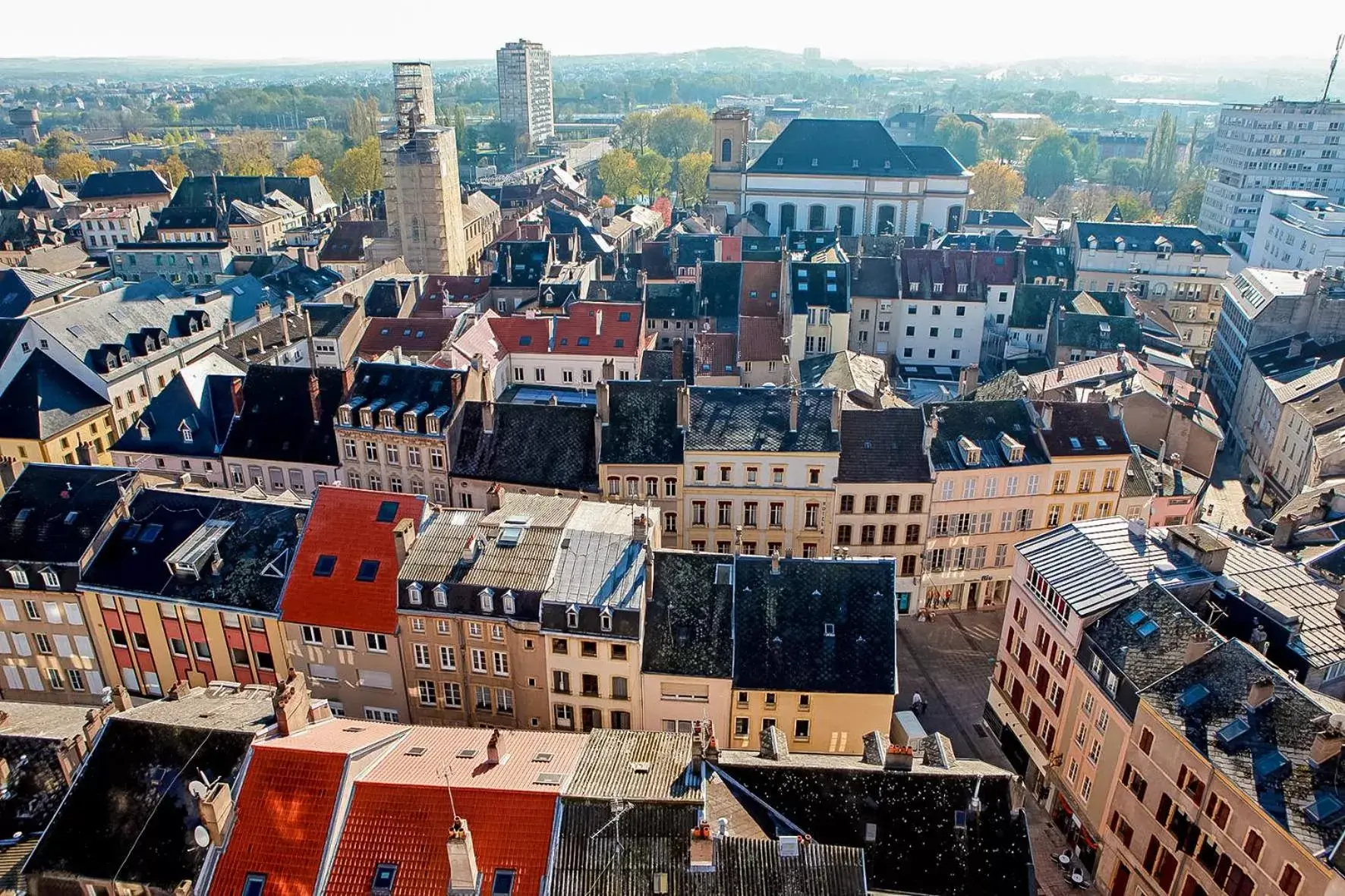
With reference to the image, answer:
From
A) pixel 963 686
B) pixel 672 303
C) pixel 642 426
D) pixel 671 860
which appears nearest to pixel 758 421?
pixel 642 426

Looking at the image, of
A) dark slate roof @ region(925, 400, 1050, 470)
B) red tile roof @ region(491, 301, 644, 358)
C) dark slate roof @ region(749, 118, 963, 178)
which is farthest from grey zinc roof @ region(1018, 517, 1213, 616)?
dark slate roof @ region(749, 118, 963, 178)

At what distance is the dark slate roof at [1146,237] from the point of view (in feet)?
405

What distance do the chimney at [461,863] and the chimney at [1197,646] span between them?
99.3 feet

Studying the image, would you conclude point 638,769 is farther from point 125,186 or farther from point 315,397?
point 125,186

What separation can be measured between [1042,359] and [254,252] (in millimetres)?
123921

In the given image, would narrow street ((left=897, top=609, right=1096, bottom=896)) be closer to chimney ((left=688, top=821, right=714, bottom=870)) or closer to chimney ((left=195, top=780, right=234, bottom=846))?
chimney ((left=688, top=821, right=714, bottom=870))

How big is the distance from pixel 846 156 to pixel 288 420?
356 feet

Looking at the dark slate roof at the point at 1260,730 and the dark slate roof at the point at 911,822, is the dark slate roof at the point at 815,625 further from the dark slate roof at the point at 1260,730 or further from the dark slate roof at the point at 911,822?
the dark slate roof at the point at 1260,730

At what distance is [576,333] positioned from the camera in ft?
281

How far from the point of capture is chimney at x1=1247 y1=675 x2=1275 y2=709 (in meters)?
35.7

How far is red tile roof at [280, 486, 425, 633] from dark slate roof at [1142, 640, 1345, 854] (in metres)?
36.5

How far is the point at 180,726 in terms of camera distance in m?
36.0

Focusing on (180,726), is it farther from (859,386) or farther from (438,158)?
(438,158)

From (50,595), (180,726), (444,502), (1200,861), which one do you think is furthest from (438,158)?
(1200,861)
